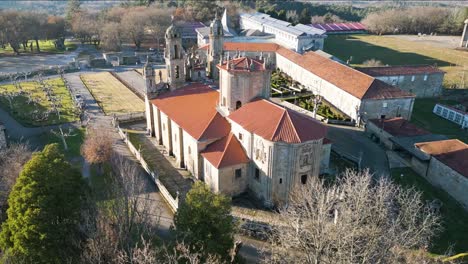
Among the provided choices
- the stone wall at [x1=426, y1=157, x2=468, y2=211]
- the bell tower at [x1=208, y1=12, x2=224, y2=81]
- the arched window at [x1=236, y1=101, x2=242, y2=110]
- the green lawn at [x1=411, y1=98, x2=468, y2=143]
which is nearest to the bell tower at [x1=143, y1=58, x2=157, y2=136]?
the bell tower at [x1=208, y1=12, x2=224, y2=81]

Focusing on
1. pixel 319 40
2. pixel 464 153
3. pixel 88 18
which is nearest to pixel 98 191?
pixel 464 153

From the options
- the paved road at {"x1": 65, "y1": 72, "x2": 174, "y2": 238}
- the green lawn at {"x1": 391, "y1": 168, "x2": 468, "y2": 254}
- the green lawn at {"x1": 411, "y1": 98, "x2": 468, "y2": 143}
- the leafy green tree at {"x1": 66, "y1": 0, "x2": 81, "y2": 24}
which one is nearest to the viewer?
the green lawn at {"x1": 391, "y1": 168, "x2": 468, "y2": 254}

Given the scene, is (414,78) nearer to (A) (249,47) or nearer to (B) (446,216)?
(A) (249,47)

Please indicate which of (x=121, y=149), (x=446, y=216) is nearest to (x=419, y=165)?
(x=446, y=216)

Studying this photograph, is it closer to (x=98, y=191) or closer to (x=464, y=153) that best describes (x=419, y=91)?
(x=464, y=153)

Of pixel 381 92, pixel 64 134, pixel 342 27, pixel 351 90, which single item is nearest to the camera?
pixel 64 134

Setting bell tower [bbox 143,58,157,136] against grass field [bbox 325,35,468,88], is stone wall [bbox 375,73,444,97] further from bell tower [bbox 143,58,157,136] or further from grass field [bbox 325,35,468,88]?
bell tower [bbox 143,58,157,136]
